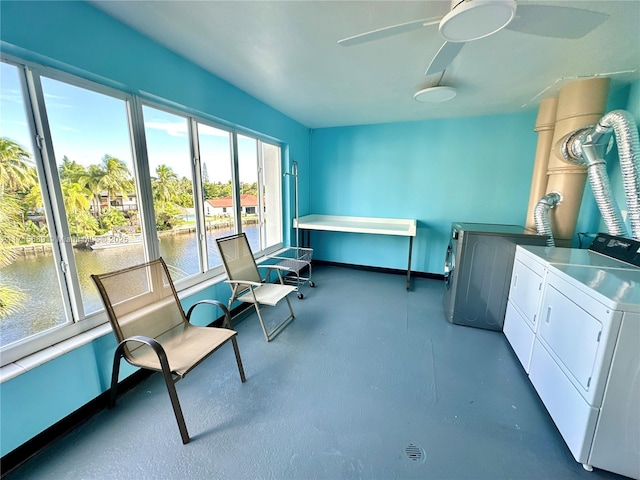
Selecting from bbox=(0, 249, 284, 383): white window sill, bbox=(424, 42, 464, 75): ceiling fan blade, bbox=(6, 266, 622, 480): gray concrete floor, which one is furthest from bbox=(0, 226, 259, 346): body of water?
bbox=(424, 42, 464, 75): ceiling fan blade

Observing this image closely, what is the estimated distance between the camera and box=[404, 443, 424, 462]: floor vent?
1.38 metres

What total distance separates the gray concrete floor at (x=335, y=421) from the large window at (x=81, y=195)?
29.7 inches

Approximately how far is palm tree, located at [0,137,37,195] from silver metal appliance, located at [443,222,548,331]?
3.43 meters

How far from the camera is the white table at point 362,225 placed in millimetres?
3693

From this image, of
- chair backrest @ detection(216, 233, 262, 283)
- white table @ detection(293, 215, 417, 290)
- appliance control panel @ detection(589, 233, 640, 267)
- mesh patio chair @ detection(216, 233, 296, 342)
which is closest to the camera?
appliance control panel @ detection(589, 233, 640, 267)

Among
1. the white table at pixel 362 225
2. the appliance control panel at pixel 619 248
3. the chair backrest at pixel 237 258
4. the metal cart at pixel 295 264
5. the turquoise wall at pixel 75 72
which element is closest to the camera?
the turquoise wall at pixel 75 72

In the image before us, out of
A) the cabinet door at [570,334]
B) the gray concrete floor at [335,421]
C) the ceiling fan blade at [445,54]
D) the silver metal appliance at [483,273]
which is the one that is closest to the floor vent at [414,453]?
the gray concrete floor at [335,421]

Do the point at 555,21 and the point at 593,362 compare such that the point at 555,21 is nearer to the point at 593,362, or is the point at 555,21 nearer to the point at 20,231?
the point at 593,362

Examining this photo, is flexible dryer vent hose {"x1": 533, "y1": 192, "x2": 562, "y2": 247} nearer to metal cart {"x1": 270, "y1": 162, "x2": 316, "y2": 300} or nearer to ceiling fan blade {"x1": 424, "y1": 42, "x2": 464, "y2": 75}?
ceiling fan blade {"x1": 424, "y1": 42, "x2": 464, "y2": 75}

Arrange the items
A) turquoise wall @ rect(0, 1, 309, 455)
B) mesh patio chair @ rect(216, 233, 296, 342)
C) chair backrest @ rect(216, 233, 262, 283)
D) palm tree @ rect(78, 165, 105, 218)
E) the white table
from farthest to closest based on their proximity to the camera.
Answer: the white table < chair backrest @ rect(216, 233, 262, 283) < mesh patio chair @ rect(216, 233, 296, 342) < palm tree @ rect(78, 165, 105, 218) < turquoise wall @ rect(0, 1, 309, 455)

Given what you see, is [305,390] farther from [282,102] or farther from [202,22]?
[282,102]

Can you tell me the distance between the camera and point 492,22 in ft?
4.22

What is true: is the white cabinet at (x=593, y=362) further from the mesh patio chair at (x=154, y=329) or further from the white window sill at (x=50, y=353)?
the white window sill at (x=50, y=353)

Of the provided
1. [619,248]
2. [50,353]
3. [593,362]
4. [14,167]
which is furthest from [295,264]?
[619,248]
